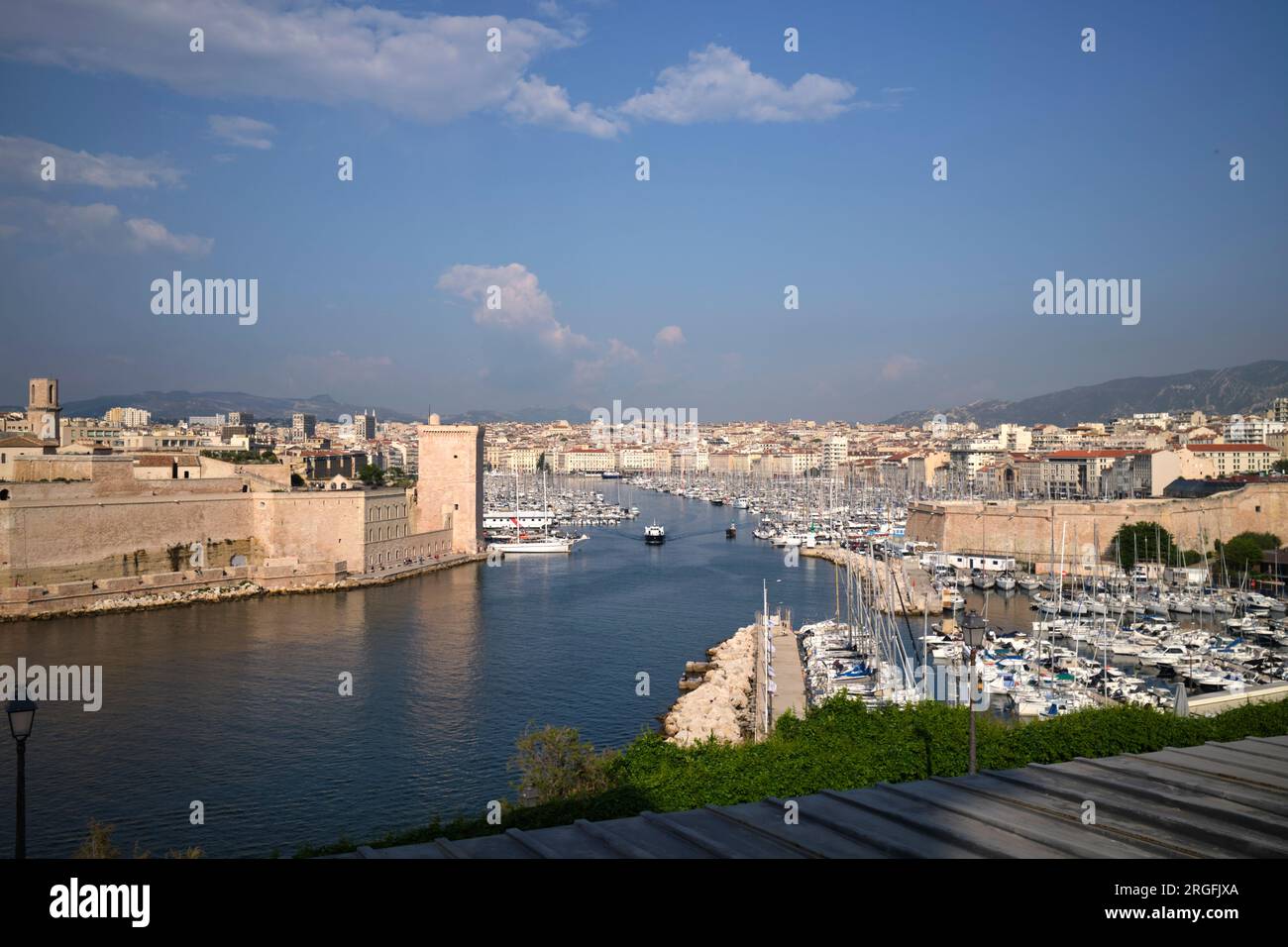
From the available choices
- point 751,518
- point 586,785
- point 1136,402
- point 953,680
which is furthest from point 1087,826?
point 1136,402

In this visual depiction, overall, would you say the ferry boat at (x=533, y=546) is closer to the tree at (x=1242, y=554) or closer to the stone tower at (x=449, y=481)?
the stone tower at (x=449, y=481)

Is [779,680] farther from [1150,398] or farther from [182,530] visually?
[1150,398]

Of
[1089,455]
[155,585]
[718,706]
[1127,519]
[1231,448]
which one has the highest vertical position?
[1231,448]

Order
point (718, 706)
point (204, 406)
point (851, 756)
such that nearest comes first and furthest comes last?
point (851, 756)
point (718, 706)
point (204, 406)

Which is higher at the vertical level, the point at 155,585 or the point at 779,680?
the point at 155,585

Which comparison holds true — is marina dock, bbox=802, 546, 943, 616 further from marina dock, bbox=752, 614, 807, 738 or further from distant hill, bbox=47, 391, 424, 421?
distant hill, bbox=47, 391, 424, 421

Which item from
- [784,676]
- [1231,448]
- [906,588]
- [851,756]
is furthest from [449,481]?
[1231,448]
